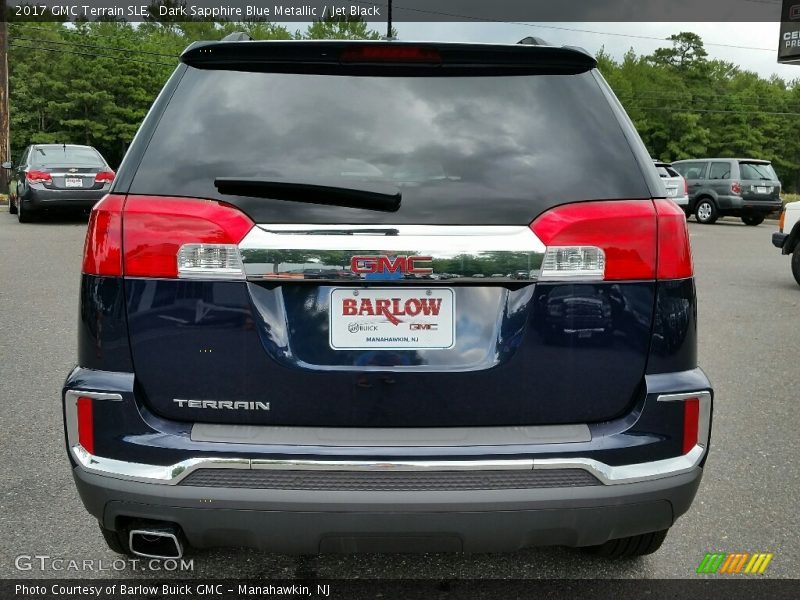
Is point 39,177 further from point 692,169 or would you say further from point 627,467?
point 692,169

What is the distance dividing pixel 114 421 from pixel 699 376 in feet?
5.60

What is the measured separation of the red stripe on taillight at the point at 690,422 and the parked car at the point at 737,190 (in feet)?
76.7

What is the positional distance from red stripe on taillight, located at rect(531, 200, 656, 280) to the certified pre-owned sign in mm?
34200

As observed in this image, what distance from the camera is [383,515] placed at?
2168 mm

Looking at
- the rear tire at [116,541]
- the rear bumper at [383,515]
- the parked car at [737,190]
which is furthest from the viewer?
the parked car at [737,190]

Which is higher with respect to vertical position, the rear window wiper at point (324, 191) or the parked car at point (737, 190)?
the rear window wiper at point (324, 191)

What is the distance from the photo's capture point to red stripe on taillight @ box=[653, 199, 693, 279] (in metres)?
2.34

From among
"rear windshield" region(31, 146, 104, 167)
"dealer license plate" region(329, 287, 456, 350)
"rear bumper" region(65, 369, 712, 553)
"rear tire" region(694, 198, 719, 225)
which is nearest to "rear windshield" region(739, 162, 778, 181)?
"rear tire" region(694, 198, 719, 225)

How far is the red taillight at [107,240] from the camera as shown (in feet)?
7.51

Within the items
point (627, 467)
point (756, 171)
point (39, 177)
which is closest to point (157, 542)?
point (627, 467)

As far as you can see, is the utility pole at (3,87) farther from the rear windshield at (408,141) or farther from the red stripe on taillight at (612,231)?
the red stripe on taillight at (612,231)

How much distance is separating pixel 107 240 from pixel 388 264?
82 centimetres

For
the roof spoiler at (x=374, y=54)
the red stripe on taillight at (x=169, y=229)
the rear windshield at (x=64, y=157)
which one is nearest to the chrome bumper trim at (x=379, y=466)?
the red stripe on taillight at (x=169, y=229)

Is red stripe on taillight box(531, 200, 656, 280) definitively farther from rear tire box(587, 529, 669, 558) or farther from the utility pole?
the utility pole
